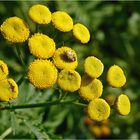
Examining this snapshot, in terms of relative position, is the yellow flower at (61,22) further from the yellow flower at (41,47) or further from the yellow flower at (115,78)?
the yellow flower at (115,78)

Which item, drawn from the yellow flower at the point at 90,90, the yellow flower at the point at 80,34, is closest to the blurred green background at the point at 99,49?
the yellow flower at the point at 80,34

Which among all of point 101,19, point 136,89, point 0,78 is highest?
point 101,19

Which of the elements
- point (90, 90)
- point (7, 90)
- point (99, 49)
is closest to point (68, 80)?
point (90, 90)

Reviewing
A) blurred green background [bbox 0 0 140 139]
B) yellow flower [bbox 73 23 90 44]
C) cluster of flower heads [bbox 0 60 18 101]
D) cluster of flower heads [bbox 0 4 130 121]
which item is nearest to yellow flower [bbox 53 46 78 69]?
cluster of flower heads [bbox 0 4 130 121]

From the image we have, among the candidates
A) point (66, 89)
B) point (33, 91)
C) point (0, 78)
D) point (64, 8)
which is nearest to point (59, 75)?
point (66, 89)

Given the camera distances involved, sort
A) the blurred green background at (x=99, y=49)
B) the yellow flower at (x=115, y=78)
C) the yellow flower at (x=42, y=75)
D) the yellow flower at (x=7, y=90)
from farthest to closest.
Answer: the blurred green background at (x=99, y=49), the yellow flower at (x=115, y=78), the yellow flower at (x=42, y=75), the yellow flower at (x=7, y=90)

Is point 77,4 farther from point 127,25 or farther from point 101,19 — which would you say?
point 127,25
